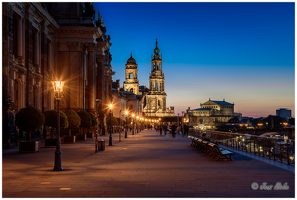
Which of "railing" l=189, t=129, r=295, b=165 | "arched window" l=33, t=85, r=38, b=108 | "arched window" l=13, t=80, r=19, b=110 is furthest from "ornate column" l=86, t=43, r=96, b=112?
"railing" l=189, t=129, r=295, b=165

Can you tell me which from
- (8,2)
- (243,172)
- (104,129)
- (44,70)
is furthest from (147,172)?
(104,129)

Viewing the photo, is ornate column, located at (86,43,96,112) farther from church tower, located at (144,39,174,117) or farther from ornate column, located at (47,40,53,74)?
church tower, located at (144,39,174,117)

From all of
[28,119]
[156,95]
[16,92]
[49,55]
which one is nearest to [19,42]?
[16,92]

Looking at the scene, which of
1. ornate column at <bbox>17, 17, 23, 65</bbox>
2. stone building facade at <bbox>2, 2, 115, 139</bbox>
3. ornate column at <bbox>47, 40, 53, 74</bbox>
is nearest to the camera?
ornate column at <bbox>17, 17, 23, 65</bbox>

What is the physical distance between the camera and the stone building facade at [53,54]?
1379 inches

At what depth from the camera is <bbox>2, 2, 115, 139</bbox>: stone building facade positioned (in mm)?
35031

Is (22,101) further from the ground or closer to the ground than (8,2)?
closer to the ground

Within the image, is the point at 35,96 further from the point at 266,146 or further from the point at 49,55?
the point at 266,146

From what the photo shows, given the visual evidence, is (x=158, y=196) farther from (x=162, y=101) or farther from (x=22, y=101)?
(x=162, y=101)

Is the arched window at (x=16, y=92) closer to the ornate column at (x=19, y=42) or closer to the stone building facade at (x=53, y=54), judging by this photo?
the stone building facade at (x=53, y=54)

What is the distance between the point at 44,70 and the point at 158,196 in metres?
35.9

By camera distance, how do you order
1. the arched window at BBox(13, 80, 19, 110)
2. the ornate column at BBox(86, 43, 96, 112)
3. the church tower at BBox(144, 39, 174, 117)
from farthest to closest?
the church tower at BBox(144, 39, 174, 117) → the ornate column at BBox(86, 43, 96, 112) → the arched window at BBox(13, 80, 19, 110)

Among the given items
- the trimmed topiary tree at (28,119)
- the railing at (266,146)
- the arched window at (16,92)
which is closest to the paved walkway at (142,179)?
the railing at (266,146)

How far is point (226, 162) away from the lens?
1714cm
